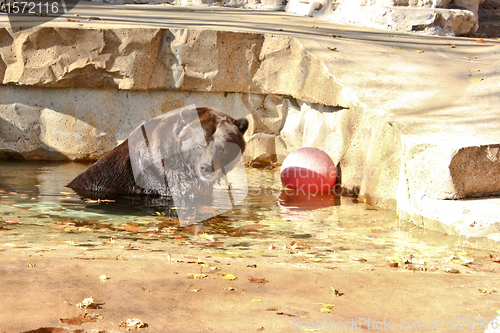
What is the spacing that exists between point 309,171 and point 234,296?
3345 millimetres

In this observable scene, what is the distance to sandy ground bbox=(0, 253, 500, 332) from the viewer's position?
2.29 m

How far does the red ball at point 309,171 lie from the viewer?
5828mm

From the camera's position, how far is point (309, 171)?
19.1 feet

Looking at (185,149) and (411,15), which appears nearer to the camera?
(185,149)

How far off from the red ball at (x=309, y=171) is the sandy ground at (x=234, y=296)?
8.62ft

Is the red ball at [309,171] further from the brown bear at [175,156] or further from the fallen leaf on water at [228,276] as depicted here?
the fallen leaf on water at [228,276]

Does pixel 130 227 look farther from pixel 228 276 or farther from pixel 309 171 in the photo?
pixel 309 171

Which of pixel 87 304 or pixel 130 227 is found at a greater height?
pixel 87 304

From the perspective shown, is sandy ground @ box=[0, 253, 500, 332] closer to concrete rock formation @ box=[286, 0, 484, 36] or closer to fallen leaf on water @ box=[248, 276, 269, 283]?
fallen leaf on water @ box=[248, 276, 269, 283]

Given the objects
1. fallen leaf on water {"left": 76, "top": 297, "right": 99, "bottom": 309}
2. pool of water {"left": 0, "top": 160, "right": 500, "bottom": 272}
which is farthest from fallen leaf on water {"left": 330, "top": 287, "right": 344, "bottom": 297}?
fallen leaf on water {"left": 76, "top": 297, "right": 99, "bottom": 309}

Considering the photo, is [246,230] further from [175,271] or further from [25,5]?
[25,5]

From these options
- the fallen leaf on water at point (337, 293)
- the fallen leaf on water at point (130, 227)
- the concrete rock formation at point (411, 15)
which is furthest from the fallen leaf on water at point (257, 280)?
the concrete rock formation at point (411, 15)

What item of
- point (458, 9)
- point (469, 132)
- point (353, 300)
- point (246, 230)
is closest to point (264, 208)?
point (246, 230)

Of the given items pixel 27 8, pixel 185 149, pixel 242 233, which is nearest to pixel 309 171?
pixel 185 149
